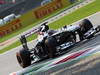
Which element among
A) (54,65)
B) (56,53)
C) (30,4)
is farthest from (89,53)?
(30,4)

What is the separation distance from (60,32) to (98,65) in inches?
112

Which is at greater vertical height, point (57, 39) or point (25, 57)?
point (57, 39)

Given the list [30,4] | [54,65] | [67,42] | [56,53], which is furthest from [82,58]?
[30,4]

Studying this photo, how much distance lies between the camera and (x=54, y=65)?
5820mm

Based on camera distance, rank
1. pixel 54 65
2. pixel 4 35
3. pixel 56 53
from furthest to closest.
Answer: pixel 4 35 → pixel 56 53 → pixel 54 65

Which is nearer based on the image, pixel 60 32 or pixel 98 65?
pixel 98 65

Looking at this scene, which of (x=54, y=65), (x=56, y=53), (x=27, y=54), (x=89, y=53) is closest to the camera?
(x=89, y=53)

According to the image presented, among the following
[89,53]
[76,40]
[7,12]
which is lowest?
[7,12]

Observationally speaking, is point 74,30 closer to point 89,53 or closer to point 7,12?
point 89,53

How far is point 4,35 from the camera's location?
26656 millimetres

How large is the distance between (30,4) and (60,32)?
37.4 meters

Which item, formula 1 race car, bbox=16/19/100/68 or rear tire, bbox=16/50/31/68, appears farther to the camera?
rear tire, bbox=16/50/31/68

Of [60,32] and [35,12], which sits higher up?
[60,32]

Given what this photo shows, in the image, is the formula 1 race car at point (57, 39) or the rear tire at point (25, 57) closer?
the formula 1 race car at point (57, 39)
